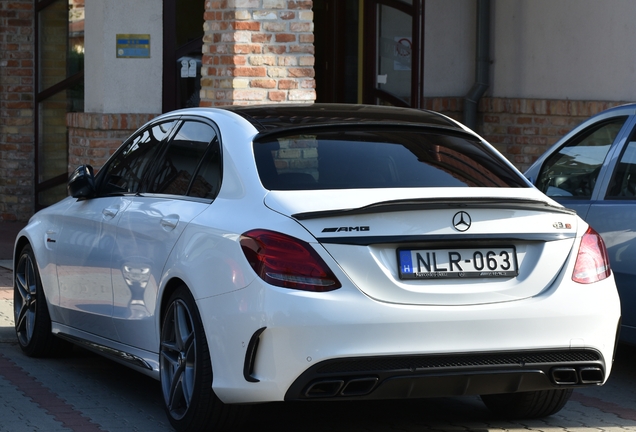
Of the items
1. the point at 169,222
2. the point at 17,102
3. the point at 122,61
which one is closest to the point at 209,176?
the point at 169,222

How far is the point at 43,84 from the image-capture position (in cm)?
1515

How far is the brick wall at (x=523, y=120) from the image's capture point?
12.6 m

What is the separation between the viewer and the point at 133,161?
21.6 ft

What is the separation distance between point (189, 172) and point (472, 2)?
8.83 m

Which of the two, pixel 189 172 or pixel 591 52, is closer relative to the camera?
pixel 189 172

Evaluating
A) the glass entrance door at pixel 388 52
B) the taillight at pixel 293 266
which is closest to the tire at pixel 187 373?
the taillight at pixel 293 266

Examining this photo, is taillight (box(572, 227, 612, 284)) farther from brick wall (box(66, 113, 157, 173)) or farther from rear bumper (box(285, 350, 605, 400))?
brick wall (box(66, 113, 157, 173))

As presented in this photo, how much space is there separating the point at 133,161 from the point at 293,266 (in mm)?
2181

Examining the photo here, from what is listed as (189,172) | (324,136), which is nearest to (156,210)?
(189,172)

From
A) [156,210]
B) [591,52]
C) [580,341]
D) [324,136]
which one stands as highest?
[591,52]

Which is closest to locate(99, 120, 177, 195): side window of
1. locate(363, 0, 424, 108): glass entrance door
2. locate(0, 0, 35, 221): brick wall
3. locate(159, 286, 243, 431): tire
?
locate(159, 286, 243, 431): tire

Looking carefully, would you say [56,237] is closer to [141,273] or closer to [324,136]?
[141,273]

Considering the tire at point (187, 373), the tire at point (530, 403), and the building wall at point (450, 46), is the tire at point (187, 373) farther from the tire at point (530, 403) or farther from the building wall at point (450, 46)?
the building wall at point (450, 46)

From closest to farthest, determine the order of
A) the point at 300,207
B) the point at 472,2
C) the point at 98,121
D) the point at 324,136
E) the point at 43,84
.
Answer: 1. the point at 300,207
2. the point at 324,136
3. the point at 98,121
4. the point at 472,2
5. the point at 43,84
